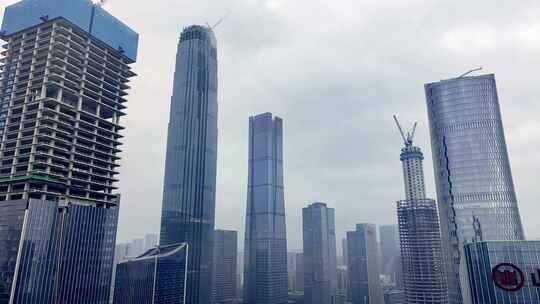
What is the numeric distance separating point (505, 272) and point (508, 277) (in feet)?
4.72

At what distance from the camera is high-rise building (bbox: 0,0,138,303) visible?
5241 inches

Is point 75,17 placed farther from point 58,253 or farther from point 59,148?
point 58,253

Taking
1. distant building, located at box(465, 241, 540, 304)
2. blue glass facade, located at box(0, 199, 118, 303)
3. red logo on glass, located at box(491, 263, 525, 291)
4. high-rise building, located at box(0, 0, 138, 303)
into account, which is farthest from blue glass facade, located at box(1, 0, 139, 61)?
red logo on glass, located at box(491, 263, 525, 291)

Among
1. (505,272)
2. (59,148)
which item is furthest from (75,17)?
(505,272)

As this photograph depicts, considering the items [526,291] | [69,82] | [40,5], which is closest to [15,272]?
[69,82]

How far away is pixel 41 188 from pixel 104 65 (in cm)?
6721

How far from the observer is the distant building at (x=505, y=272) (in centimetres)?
9944

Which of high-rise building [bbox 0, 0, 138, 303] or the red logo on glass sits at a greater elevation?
high-rise building [bbox 0, 0, 138, 303]

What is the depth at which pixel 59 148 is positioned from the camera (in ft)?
498

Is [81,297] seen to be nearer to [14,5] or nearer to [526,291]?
[14,5]

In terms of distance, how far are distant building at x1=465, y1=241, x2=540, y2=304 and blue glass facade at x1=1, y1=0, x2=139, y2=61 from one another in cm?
17950

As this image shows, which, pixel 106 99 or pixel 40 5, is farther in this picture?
pixel 106 99

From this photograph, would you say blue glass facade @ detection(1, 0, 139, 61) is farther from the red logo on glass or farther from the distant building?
the red logo on glass

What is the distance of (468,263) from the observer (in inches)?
4567
